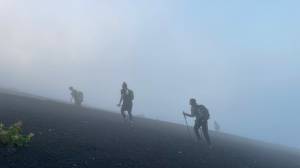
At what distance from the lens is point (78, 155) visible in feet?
48.3

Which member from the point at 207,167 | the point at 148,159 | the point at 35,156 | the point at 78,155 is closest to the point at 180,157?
the point at 207,167

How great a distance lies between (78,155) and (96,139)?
558 centimetres

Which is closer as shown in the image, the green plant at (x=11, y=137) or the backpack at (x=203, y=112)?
the green plant at (x=11, y=137)

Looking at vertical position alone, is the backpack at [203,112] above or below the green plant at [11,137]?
above

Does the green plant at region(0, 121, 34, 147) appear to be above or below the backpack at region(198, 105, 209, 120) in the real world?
below

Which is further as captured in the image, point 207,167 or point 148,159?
point 207,167

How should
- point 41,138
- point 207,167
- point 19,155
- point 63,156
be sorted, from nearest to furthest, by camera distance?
point 19,155 → point 63,156 → point 41,138 → point 207,167

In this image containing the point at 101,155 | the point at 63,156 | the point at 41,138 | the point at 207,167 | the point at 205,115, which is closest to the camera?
the point at 63,156

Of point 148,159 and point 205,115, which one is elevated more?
point 205,115

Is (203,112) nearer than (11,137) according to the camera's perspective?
No

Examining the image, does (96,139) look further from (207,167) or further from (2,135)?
(2,135)

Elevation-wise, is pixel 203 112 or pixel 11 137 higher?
pixel 203 112

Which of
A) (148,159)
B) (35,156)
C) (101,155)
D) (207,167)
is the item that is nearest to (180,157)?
(207,167)

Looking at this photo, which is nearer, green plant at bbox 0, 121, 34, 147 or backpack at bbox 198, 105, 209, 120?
green plant at bbox 0, 121, 34, 147
